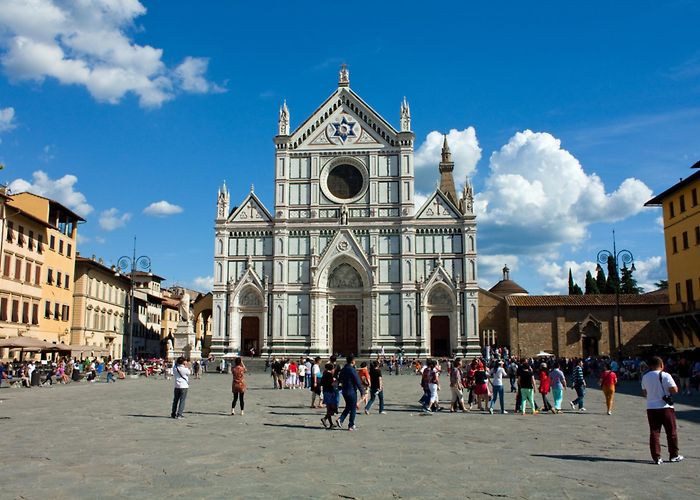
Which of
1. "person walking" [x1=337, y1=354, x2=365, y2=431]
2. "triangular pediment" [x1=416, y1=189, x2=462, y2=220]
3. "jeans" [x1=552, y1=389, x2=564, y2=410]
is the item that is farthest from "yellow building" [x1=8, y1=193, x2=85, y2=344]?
"jeans" [x1=552, y1=389, x2=564, y2=410]

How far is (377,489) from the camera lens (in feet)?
28.2

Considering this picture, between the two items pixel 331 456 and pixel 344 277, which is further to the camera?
pixel 344 277

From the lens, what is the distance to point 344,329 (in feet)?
177

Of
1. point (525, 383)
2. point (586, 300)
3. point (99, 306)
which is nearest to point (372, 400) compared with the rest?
point (525, 383)

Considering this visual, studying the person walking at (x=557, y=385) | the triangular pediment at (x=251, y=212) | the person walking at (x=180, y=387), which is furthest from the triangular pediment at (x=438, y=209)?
the person walking at (x=180, y=387)

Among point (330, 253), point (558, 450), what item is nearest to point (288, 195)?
point (330, 253)

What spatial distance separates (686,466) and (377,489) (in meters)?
5.07

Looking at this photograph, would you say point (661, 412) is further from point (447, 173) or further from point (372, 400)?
point (447, 173)

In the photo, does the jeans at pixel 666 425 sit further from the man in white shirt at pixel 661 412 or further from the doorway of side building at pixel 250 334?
the doorway of side building at pixel 250 334

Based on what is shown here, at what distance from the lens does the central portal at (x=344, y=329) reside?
53906 mm

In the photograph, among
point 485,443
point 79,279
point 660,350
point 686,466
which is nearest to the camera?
point 686,466

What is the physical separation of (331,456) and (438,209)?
44182mm

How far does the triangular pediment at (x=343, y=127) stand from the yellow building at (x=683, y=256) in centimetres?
2207

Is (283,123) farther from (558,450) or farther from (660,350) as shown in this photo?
(558,450)
